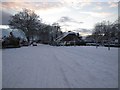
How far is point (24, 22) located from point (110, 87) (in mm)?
69238

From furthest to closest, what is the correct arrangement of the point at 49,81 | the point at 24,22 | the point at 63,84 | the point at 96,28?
the point at 96,28
the point at 24,22
the point at 49,81
the point at 63,84

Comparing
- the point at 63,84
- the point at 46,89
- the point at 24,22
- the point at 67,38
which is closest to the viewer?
the point at 46,89

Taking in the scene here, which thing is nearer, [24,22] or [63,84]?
[63,84]

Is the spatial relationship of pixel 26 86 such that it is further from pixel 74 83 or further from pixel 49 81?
pixel 74 83

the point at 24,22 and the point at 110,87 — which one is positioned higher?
the point at 24,22

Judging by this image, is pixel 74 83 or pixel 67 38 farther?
pixel 67 38

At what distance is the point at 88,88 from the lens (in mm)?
6711

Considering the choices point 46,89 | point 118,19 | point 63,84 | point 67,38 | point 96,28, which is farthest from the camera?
point 96,28

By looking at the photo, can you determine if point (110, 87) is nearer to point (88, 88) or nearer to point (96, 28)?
point (88, 88)

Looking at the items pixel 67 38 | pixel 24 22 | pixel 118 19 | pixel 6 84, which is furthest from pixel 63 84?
pixel 67 38

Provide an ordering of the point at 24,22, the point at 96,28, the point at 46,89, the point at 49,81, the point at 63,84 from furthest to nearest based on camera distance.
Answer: the point at 96,28, the point at 24,22, the point at 49,81, the point at 63,84, the point at 46,89

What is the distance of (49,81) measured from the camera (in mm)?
7809

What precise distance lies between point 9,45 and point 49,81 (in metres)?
41.9

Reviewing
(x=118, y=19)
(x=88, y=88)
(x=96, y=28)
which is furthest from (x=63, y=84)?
(x=96, y=28)
